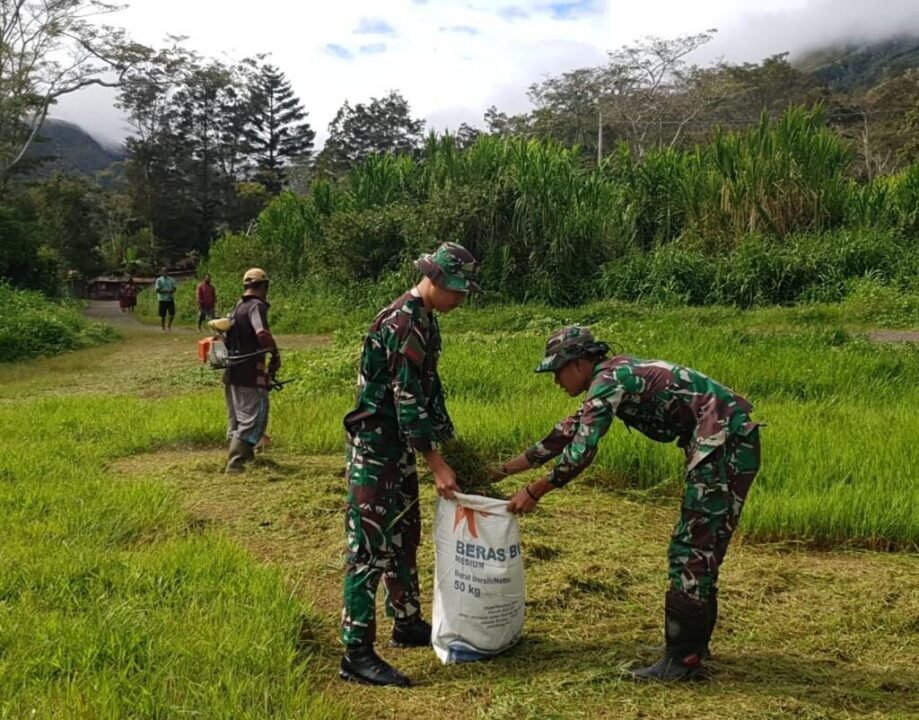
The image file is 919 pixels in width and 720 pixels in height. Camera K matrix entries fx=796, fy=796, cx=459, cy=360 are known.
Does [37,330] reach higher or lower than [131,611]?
higher

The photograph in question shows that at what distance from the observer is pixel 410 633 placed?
3.28m

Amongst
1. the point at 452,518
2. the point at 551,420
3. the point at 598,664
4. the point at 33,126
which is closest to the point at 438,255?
the point at 452,518

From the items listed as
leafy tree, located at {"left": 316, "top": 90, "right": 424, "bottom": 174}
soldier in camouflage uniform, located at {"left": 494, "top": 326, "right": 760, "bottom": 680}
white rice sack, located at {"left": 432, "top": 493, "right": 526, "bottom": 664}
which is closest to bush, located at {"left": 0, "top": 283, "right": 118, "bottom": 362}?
white rice sack, located at {"left": 432, "top": 493, "right": 526, "bottom": 664}

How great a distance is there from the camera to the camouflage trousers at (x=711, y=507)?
2.81 metres

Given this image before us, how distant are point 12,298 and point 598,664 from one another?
1747 cm

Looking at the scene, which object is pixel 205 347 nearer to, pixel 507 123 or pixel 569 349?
pixel 569 349

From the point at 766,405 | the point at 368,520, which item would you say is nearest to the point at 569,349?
the point at 368,520

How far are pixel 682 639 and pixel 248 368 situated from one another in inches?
158

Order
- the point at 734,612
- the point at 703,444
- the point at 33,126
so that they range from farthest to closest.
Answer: the point at 33,126 → the point at 734,612 → the point at 703,444

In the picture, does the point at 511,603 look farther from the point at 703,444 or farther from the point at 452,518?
the point at 703,444

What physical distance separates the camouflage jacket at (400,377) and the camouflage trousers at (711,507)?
97cm

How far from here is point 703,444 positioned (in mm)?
2795

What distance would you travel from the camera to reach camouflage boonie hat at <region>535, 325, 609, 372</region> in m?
2.88

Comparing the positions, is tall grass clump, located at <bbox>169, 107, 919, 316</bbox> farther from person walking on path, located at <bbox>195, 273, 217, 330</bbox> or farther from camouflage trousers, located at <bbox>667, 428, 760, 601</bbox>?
camouflage trousers, located at <bbox>667, 428, 760, 601</bbox>
